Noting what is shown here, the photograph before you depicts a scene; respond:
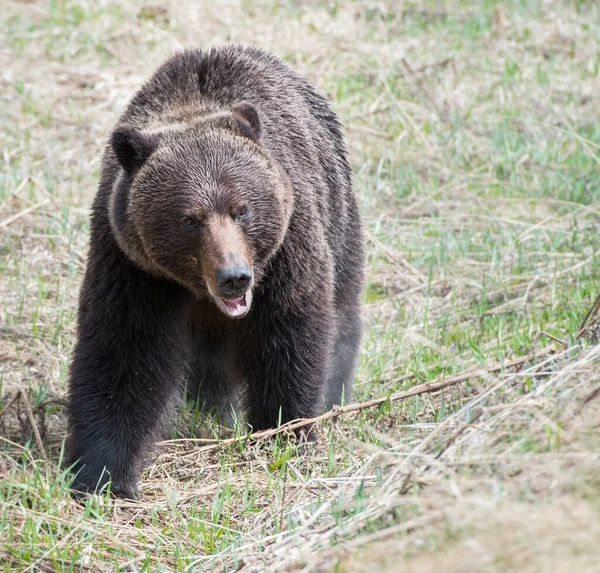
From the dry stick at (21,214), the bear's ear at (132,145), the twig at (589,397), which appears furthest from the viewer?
the dry stick at (21,214)

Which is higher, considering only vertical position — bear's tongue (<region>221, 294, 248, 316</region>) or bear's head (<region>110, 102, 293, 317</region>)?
bear's head (<region>110, 102, 293, 317</region>)

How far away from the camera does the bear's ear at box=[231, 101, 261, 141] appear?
507 cm

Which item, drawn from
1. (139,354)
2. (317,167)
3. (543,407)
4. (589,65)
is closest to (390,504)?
(543,407)

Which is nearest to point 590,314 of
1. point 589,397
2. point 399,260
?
point 589,397

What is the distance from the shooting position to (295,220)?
528 centimetres

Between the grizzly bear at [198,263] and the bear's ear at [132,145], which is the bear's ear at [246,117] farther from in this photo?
the bear's ear at [132,145]

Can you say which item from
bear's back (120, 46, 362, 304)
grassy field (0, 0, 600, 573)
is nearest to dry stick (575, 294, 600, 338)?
grassy field (0, 0, 600, 573)

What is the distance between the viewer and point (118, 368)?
512 cm

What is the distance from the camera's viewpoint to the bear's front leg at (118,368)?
201 inches

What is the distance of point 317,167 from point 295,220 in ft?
2.52

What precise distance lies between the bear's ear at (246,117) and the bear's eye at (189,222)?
573mm

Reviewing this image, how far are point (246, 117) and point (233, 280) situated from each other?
99 centimetres

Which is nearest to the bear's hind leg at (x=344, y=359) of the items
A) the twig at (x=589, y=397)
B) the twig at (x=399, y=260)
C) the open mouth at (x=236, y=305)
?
the twig at (x=399, y=260)

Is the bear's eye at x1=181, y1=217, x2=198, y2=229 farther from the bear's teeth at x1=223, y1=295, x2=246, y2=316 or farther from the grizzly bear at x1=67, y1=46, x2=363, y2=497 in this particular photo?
the bear's teeth at x1=223, y1=295, x2=246, y2=316
